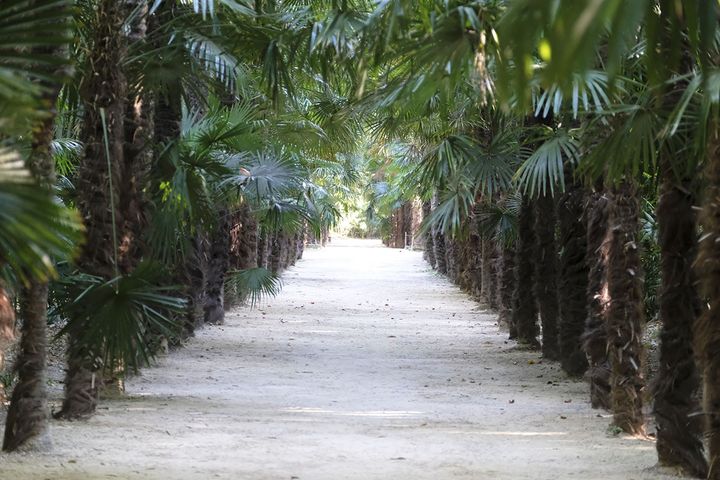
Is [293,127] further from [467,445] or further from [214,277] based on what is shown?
[467,445]

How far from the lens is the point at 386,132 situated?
45.8 ft

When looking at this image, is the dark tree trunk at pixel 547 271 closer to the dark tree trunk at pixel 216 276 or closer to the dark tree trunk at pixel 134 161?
the dark tree trunk at pixel 134 161

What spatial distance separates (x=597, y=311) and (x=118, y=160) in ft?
15.1

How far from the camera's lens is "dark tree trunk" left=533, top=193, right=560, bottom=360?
40.4ft

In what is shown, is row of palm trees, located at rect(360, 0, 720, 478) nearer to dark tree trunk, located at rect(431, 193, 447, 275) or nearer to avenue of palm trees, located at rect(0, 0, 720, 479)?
avenue of palm trees, located at rect(0, 0, 720, 479)

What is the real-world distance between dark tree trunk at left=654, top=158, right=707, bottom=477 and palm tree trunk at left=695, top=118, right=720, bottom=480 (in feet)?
2.68

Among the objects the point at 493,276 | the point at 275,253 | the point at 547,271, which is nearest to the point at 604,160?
the point at 547,271

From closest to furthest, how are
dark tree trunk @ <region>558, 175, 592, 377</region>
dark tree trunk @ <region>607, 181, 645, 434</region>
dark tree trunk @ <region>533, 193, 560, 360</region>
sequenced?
1. dark tree trunk @ <region>607, 181, 645, 434</region>
2. dark tree trunk @ <region>558, 175, 592, 377</region>
3. dark tree trunk @ <region>533, 193, 560, 360</region>

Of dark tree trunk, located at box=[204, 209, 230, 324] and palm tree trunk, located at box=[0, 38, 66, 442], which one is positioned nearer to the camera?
palm tree trunk, located at box=[0, 38, 66, 442]

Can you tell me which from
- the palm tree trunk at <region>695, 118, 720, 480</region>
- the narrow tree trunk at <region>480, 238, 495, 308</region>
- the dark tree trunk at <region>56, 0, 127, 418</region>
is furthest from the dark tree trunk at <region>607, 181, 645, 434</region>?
the narrow tree trunk at <region>480, 238, 495, 308</region>

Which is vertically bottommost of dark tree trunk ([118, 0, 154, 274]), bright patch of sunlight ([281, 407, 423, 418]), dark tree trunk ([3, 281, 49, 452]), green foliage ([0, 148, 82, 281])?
bright patch of sunlight ([281, 407, 423, 418])

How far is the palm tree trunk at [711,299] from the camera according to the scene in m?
5.28

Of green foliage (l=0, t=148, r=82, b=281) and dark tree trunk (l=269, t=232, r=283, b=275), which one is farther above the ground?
green foliage (l=0, t=148, r=82, b=281)

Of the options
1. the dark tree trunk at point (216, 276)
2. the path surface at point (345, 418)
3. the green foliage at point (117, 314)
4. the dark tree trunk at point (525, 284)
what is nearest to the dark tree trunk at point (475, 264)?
the path surface at point (345, 418)
